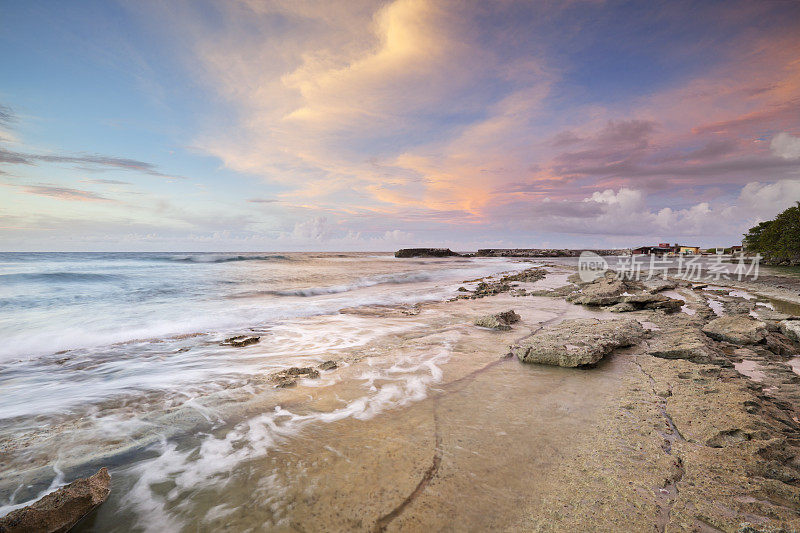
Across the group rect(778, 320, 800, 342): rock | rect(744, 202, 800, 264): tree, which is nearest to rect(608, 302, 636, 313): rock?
rect(778, 320, 800, 342): rock

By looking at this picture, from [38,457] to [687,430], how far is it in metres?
6.94

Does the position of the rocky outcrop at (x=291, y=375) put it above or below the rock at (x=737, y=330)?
below

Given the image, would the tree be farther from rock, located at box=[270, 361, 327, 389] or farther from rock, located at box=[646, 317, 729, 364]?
rock, located at box=[270, 361, 327, 389]

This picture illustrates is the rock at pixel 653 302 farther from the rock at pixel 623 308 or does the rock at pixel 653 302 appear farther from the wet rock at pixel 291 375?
the wet rock at pixel 291 375

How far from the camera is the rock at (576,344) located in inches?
201

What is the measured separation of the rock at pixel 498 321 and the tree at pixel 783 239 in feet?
115

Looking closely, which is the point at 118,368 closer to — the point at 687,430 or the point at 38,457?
the point at 38,457

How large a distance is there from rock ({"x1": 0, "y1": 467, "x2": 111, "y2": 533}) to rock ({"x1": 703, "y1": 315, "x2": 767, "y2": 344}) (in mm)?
9924

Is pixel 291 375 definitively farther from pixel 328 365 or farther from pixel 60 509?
pixel 60 509

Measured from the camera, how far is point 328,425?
3627mm

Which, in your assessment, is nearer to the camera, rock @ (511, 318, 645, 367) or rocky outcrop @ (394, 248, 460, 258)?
rock @ (511, 318, 645, 367)

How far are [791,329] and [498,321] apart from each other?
5829 millimetres

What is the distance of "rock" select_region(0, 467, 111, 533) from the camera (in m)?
2.11

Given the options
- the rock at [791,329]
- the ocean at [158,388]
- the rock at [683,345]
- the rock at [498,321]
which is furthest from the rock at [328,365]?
the rock at [791,329]
